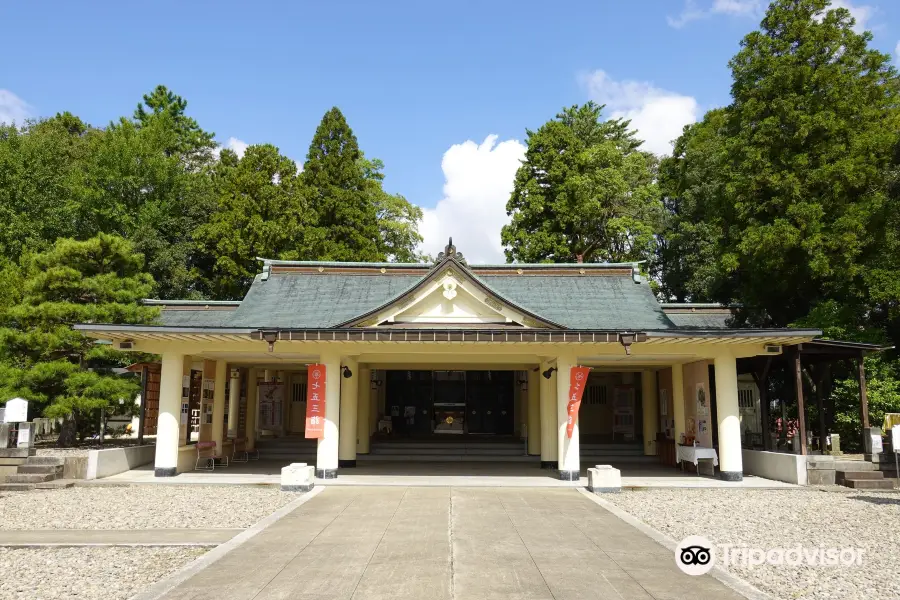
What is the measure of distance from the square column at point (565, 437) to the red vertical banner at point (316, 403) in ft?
17.2

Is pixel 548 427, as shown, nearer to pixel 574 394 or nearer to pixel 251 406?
pixel 574 394

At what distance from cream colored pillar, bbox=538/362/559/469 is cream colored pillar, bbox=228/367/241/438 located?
8957 millimetres

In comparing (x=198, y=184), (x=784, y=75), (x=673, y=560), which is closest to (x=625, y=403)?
(x=784, y=75)

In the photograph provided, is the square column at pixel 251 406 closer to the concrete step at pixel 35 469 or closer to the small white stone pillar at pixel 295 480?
the concrete step at pixel 35 469

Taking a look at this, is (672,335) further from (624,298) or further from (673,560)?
(673,560)

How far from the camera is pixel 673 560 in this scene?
7.04 metres

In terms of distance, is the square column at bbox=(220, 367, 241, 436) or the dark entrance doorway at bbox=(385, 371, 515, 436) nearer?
the square column at bbox=(220, 367, 241, 436)

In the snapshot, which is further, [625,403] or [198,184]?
[198,184]

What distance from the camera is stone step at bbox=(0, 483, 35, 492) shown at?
41.1 feet

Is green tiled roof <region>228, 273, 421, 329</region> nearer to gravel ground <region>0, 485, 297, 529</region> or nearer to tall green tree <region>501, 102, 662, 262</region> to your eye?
gravel ground <region>0, 485, 297, 529</region>

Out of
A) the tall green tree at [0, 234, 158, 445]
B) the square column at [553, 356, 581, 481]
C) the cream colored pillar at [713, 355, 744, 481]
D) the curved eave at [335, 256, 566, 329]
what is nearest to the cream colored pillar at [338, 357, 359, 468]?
the curved eave at [335, 256, 566, 329]

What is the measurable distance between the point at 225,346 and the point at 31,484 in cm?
454

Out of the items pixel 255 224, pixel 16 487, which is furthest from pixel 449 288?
pixel 255 224

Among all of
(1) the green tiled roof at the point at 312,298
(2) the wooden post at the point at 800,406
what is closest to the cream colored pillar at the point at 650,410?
(2) the wooden post at the point at 800,406
